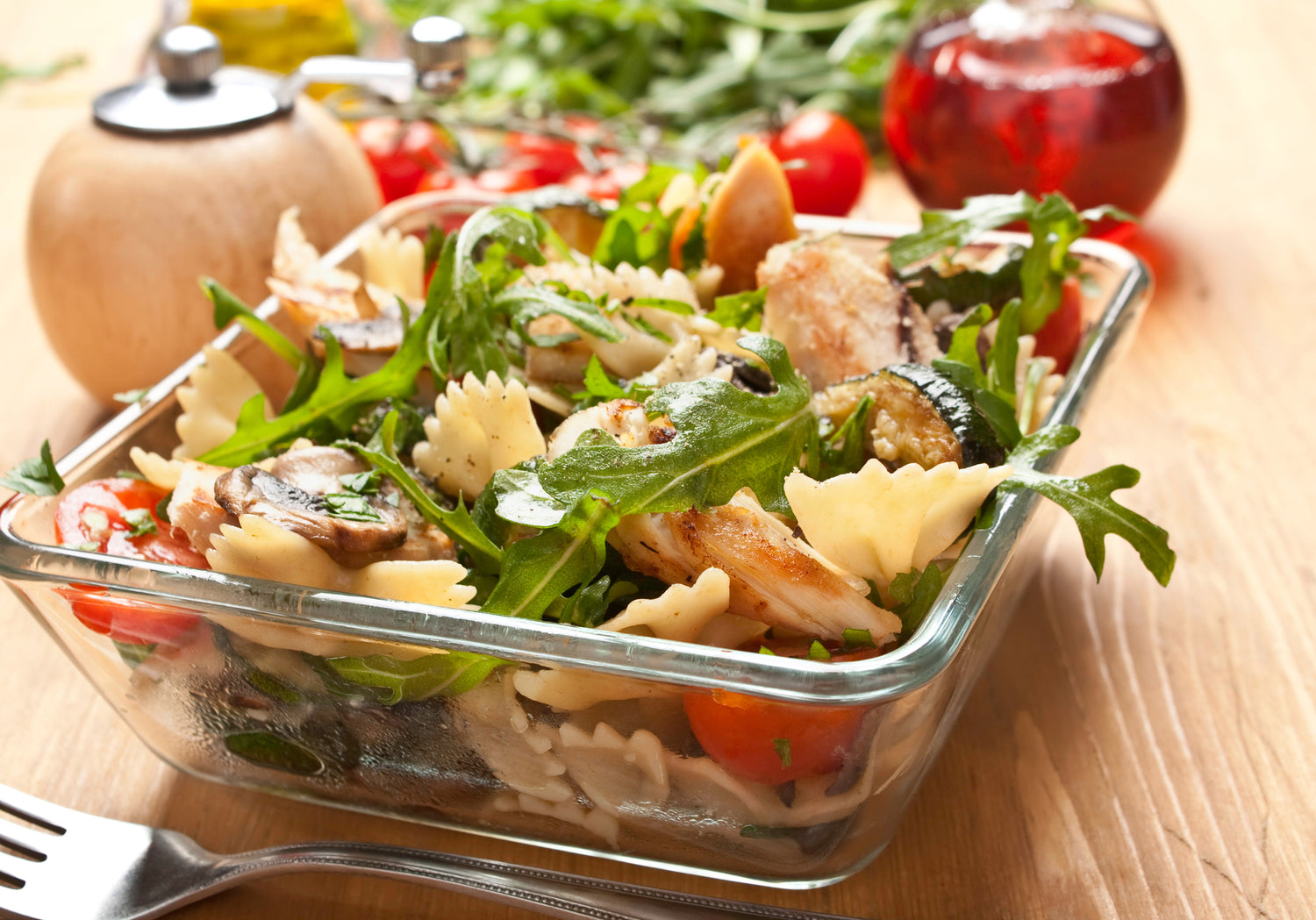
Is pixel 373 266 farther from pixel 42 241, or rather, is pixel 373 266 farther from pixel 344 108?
pixel 344 108

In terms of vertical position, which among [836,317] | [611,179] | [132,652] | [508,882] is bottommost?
[611,179]

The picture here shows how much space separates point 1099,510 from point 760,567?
278 millimetres

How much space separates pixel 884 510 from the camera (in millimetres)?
863

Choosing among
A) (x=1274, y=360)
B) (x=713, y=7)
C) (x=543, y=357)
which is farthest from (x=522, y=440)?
(x=713, y=7)

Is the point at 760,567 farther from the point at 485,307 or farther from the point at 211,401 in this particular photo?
the point at 211,401

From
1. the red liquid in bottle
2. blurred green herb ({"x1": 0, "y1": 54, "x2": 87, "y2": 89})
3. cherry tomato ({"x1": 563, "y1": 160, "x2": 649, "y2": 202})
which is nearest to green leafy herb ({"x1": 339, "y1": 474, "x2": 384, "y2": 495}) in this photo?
cherry tomato ({"x1": 563, "y1": 160, "x2": 649, "y2": 202})

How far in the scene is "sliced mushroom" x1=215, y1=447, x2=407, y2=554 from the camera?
0.89 meters

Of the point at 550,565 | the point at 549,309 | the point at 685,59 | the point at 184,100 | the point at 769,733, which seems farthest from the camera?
the point at 685,59

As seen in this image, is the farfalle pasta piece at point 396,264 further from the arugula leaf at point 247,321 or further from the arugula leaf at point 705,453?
the arugula leaf at point 705,453

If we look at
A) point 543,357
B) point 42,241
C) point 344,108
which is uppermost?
point 543,357

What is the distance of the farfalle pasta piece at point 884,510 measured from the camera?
0.86 metres

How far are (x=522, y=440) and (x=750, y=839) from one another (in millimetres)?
358

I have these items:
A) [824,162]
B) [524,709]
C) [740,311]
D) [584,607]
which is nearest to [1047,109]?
[824,162]

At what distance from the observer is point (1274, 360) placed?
1655 millimetres
